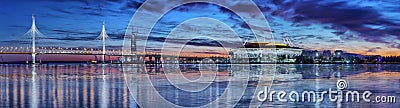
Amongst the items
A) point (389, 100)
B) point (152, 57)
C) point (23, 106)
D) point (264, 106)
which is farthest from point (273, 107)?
point (152, 57)

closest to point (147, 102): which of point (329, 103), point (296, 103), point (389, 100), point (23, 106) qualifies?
point (23, 106)

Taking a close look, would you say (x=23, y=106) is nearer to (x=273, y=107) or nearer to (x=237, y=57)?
(x=273, y=107)

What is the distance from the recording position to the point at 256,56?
174875mm

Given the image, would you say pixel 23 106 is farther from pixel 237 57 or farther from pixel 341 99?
pixel 237 57

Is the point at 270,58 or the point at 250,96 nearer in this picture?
the point at 250,96

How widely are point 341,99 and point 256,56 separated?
16278 cm

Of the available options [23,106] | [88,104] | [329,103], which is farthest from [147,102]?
[329,103]

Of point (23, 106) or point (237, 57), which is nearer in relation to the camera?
point (23, 106)

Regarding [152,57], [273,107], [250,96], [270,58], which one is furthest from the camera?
[270,58]

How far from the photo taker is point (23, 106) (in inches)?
455

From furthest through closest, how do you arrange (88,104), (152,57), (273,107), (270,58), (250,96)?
1. (270,58)
2. (152,57)
3. (250,96)
4. (88,104)
5. (273,107)

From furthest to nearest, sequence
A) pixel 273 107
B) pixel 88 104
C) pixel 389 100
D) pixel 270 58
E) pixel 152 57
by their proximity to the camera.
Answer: pixel 270 58
pixel 152 57
pixel 389 100
pixel 88 104
pixel 273 107

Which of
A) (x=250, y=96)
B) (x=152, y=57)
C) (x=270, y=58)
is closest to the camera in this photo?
(x=250, y=96)

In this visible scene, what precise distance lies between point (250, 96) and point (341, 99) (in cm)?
272
